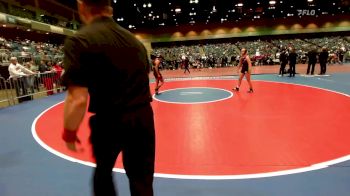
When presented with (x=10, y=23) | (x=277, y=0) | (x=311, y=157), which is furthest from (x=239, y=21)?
(x=311, y=157)

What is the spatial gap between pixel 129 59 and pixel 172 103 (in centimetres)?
682

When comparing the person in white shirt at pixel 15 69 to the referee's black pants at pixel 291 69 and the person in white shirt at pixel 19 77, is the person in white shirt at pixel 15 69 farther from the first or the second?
the referee's black pants at pixel 291 69

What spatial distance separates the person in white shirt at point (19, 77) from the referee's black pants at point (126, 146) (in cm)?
986

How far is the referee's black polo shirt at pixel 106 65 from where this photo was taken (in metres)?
1.66

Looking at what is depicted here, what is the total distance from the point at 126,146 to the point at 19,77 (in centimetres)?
1039

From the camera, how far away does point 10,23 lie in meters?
21.2

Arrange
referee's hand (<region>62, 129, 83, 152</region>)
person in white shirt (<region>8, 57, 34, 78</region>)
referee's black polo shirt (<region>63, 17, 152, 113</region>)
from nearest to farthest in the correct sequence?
referee's black polo shirt (<region>63, 17, 152, 113</region>) < referee's hand (<region>62, 129, 83, 152</region>) < person in white shirt (<region>8, 57, 34, 78</region>)

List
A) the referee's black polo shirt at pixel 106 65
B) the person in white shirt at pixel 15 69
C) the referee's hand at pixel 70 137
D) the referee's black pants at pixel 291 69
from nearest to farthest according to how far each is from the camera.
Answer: the referee's black polo shirt at pixel 106 65 → the referee's hand at pixel 70 137 → the person in white shirt at pixel 15 69 → the referee's black pants at pixel 291 69

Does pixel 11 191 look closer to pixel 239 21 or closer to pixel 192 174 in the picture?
pixel 192 174

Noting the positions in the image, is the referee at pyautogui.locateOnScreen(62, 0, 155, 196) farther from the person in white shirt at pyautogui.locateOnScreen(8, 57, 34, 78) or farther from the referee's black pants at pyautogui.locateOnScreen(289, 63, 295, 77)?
the referee's black pants at pyautogui.locateOnScreen(289, 63, 295, 77)

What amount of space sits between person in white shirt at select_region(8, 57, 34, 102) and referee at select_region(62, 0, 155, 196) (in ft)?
32.8

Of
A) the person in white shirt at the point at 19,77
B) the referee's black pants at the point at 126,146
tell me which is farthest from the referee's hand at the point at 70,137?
the person in white shirt at the point at 19,77

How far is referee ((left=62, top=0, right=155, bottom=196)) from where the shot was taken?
168 cm

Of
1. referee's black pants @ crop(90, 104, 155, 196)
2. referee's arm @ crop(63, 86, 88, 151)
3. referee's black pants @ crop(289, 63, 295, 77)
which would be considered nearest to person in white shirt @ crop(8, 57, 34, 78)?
referee's black pants @ crop(90, 104, 155, 196)
